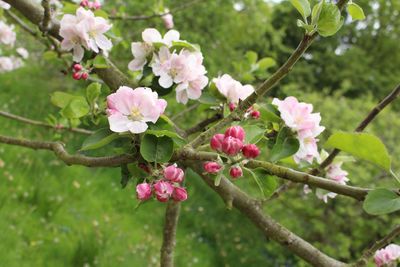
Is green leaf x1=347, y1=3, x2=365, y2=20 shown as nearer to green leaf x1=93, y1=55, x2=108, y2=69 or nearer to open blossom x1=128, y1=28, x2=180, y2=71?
open blossom x1=128, y1=28, x2=180, y2=71

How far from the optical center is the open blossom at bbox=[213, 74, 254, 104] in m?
1.07

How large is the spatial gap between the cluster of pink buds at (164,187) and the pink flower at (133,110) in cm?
8

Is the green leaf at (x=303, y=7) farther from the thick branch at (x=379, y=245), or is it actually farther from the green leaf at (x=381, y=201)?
the thick branch at (x=379, y=245)

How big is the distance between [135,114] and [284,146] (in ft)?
0.81

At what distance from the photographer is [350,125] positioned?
4824mm

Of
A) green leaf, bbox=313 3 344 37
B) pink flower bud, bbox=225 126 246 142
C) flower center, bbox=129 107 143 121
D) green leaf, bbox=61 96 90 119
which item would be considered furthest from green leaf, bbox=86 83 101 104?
green leaf, bbox=313 3 344 37

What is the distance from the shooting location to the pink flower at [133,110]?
2.59ft

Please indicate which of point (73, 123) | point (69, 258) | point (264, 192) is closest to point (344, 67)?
point (69, 258)

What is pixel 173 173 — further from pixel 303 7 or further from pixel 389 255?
pixel 389 255

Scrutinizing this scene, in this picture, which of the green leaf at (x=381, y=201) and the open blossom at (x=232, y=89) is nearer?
the green leaf at (x=381, y=201)

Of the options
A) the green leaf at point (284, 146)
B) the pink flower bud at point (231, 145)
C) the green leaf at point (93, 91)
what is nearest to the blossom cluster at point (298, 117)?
the green leaf at point (284, 146)

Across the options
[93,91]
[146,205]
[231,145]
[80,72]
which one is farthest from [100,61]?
[146,205]

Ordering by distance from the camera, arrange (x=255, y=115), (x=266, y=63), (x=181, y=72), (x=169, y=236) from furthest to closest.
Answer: (x=266, y=63)
(x=169, y=236)
(x=181, y=72)
(x=255, y=115)

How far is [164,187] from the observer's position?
2.69 ft
